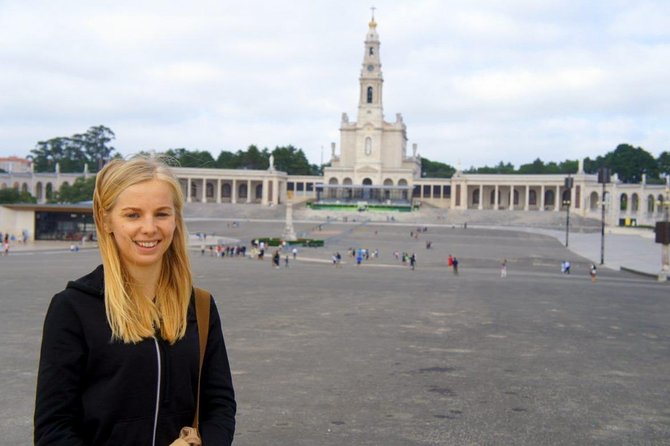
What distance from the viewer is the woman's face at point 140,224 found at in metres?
2.96

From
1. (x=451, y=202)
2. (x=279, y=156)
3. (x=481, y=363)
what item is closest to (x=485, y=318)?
(x=481, y=363)

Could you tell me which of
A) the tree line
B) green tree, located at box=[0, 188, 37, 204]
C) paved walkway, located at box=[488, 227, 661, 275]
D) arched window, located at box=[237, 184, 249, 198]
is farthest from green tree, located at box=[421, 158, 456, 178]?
green tree, located at box=[0, 188, 37, 204]

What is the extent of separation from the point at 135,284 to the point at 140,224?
28cm

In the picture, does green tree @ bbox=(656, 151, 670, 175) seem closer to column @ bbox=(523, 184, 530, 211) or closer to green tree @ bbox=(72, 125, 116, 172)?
column @ bbox=(523, 184, 530, 211)

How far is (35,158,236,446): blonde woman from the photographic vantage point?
2783mm

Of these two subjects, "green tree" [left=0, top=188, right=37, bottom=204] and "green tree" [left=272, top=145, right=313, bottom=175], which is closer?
"green tree" [left=0, top=188, right=37, bottom=204]

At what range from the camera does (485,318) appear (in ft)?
57.6

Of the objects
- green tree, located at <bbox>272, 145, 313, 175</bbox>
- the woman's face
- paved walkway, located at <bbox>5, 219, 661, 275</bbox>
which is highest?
green tree, located at <bbox>272, 145, 313, 175</bbox>

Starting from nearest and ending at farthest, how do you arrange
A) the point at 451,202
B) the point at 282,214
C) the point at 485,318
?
the point at 485,318 < the point at 282,214 < the point at 451,202

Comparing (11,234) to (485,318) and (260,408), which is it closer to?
(485,318)

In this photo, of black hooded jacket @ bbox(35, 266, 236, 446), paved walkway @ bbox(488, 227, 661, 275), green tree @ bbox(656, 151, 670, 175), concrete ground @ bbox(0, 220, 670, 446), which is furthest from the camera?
green tree @ bbox(656, 151, 670, 175)

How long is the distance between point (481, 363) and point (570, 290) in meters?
15.9

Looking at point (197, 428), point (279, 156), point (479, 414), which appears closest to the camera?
point (197, 428)

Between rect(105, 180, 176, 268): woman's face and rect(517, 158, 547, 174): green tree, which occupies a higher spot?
rect(517, 158, 547, 174): green tree
